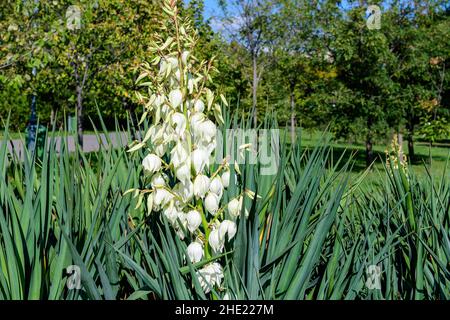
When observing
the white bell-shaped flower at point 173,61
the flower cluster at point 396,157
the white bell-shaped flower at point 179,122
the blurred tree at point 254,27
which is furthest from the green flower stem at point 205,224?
the blurred tree at point 254,27

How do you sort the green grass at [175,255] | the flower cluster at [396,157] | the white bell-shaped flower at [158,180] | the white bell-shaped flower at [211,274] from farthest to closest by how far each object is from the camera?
the flower cluster at [396,157], the white bell-shaped flower at [158,180], the white bell-shaped flower at [211,274], the green grass at [175,255]

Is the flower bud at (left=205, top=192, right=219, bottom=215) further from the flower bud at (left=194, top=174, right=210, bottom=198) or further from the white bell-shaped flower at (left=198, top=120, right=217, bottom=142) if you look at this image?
the white bell-shaped flower at (left=198, top=120, right=217, bottom=142)

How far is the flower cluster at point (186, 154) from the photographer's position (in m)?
1.39

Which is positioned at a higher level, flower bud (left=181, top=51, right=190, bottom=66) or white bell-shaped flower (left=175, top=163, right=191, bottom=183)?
flower bud (left=181, top=51, right=190, bottom=66)

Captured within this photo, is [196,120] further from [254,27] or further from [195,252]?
[254,27]

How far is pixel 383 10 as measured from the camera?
525 inches

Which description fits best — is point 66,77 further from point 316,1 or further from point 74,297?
point 74,297

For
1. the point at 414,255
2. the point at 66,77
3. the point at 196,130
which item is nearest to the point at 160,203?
the point at 196,130

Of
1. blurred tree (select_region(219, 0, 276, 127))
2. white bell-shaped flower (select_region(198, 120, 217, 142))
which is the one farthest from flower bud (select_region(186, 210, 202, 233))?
blurred tree (select_region(219, 0, 276, 127))

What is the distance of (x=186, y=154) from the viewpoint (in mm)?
1402

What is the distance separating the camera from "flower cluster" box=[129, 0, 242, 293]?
139cm

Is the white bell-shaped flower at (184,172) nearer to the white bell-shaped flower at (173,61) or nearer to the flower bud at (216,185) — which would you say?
the flower bud at (216,185)

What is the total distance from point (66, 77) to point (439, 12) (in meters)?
10.4

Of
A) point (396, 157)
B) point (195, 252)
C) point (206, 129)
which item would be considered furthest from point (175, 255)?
point (396, 157)
